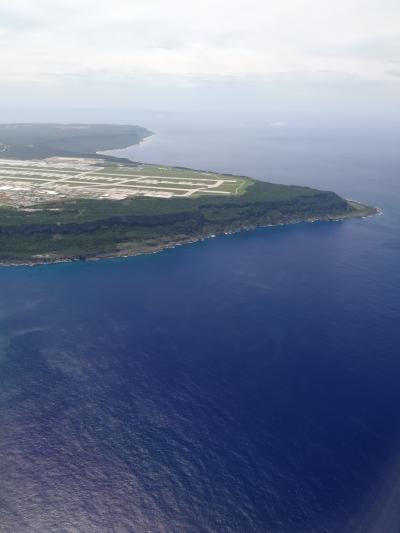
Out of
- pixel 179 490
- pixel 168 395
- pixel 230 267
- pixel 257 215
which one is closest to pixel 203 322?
pixel 168 395

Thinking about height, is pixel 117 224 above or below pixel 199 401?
above

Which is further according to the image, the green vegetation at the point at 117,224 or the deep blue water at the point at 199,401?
the green vegetation at the point at 117,224

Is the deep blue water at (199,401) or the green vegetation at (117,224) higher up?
the green vegetation at (117,224)

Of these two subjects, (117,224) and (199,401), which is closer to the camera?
(199,401)

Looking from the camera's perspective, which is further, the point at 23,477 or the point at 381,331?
the point at 381,331

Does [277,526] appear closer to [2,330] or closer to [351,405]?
[351,405]

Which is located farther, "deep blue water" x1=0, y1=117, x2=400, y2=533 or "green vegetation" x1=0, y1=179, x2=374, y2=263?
"green vegetation" x1=0, y1=179, x2=374, y2=263

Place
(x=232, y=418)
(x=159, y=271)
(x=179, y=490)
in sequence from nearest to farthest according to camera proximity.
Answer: (x=179, y=490), (x=232, y=418), (x=159, y=271)

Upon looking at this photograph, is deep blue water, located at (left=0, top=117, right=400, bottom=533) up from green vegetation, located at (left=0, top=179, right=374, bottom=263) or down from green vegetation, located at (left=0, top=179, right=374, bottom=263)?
down
